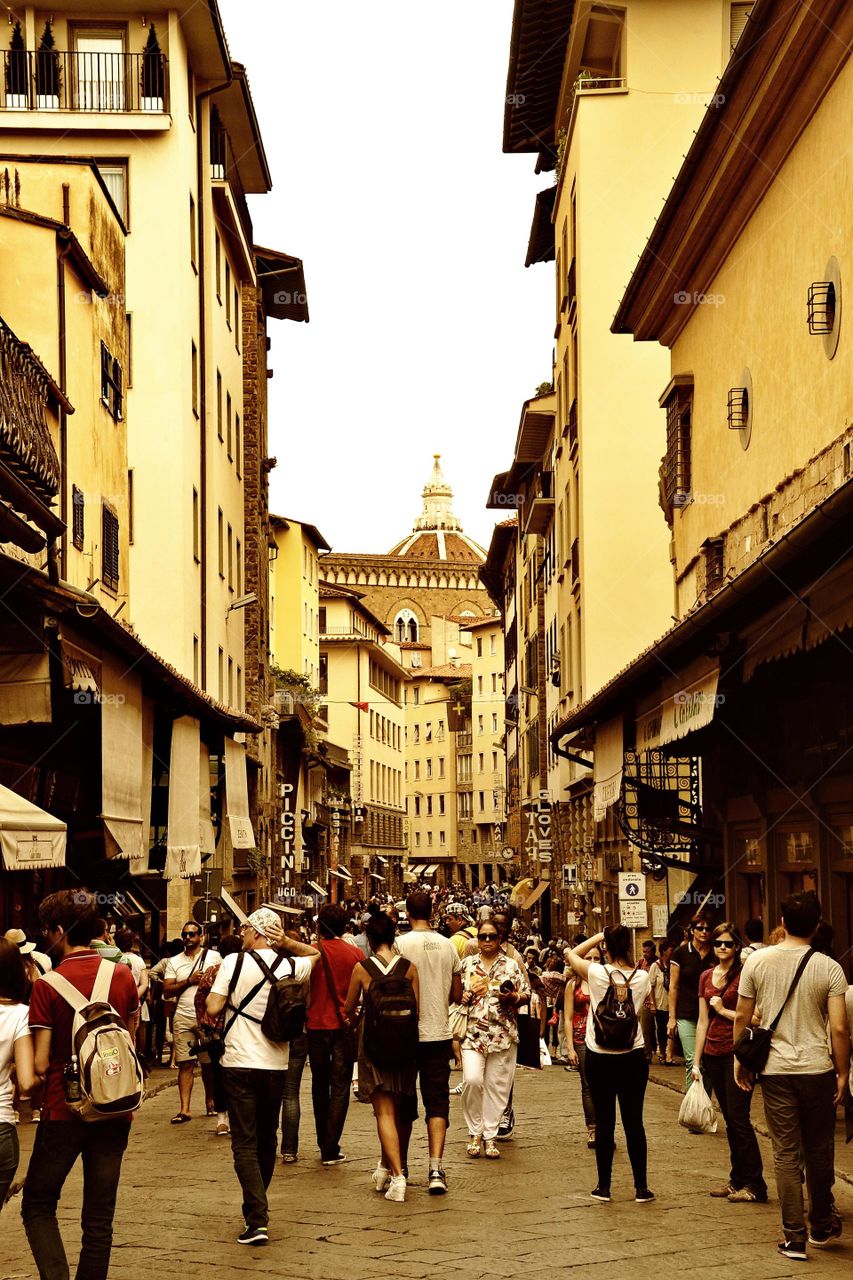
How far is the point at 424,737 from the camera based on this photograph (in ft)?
404

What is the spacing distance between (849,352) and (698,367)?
7.78 m

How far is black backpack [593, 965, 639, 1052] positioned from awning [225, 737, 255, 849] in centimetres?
1669

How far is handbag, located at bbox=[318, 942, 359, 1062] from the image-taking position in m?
13.7

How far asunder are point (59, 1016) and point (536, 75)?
1441 inches

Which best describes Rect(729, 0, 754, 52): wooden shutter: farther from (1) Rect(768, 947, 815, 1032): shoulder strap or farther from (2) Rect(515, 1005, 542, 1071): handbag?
(1) Rect(768, 947, 815, 1032): shoulder strap

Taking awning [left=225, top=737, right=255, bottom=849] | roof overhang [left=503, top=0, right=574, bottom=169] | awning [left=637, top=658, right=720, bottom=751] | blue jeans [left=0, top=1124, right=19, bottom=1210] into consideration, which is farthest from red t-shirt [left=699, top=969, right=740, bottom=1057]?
roof overhang [left=503, top=0, right=574, bottom=169]

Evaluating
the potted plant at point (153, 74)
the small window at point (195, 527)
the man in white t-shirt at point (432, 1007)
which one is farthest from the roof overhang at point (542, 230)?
the man in white t-shirt at point (432, 1007)

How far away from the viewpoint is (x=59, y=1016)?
806 cm

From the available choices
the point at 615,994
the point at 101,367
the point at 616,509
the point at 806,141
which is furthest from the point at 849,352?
the point at 616,509

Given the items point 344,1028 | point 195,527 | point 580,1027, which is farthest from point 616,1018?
point 195,527

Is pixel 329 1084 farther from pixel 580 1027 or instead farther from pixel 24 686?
pixel 24 686

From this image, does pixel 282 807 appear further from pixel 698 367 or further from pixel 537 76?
pixel 698 367

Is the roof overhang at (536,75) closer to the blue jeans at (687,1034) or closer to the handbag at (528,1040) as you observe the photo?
the blue jeans at (687,1034)

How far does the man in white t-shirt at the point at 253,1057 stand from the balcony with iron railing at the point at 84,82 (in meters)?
28.4
